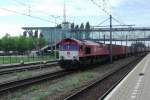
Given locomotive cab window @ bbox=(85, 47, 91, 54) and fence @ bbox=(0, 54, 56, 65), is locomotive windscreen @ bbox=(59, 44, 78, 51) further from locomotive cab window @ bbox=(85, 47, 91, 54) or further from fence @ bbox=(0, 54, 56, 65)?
fence @ bbox=(0, 54, 56, 65)

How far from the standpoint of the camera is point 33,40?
116 metres

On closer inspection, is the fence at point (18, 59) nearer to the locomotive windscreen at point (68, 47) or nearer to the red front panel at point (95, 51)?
the red front panel at point (95, 51)

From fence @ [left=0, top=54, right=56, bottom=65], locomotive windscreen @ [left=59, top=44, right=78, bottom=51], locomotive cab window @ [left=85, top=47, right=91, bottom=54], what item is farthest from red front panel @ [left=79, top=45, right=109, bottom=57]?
fence @ [left=0, top=54, right=56, bottom=65]

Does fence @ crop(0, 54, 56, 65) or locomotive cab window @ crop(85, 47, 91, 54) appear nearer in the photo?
locomotive cab window @ crop(85, 47, 91, 54)

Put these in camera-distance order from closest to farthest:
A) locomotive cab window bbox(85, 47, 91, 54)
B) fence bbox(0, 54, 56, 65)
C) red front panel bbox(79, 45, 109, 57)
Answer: red front panel bbox(79, 45, 109, 57) → locomotive cab window bbox(85, 47, 91, 54) → fence bbox(0, 54, 56, 65)

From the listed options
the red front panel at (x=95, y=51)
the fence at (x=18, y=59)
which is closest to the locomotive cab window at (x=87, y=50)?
the red front panel at (x=95, y=51)

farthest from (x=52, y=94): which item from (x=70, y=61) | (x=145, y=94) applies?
(x=70, y=61)

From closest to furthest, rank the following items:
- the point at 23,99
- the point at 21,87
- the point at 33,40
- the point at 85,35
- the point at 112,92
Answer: the point at 23,99, the point at 112,92, the point at 21,87, the point at 85,35, the point at 33,40

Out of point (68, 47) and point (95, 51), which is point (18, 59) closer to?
point (95, 51)

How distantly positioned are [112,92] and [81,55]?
16.9 metres

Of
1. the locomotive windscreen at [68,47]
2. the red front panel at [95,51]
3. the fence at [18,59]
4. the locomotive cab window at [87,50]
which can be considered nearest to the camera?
the locomotive windscreen at [68,47]

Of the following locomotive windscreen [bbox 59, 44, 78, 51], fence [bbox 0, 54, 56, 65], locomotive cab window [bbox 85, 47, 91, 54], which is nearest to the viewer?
locomotive windscreen [bbox 59, 44, 78, 51]

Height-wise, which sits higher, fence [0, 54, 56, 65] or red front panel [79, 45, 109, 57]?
red front panel [79, 45, 109, 57]

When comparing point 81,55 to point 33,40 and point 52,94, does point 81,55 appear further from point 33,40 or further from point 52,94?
point 33,40
